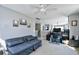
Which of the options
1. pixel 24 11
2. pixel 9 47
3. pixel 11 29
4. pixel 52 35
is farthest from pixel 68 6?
pixel 9 47

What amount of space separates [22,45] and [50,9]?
95 centimetres

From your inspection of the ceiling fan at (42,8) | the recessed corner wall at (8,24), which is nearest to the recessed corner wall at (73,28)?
the ceiling fan at (42,8)

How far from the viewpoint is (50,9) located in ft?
6.89

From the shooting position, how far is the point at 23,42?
2162mm

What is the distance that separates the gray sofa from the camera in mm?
2002

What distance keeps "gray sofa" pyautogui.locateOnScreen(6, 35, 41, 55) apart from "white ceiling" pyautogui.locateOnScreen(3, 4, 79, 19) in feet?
1.72

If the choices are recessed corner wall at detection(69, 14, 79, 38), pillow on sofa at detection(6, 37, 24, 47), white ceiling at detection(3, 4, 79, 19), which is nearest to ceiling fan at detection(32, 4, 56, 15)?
white ceiling at detection(3, 4, 79, 19)

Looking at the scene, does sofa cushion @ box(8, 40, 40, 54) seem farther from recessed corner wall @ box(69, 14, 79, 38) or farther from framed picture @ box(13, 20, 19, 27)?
recessed corner wall @ box(69, 14, 79, 38)

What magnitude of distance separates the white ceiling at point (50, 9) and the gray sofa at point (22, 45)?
1.72 feet

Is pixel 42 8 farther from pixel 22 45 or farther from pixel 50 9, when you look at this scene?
pixel 22 45

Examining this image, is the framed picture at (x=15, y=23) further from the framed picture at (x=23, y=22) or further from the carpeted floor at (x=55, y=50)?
the carpeted floor at (x=55, y=50)

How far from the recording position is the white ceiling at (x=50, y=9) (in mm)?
2061

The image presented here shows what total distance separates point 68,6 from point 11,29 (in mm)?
1248
